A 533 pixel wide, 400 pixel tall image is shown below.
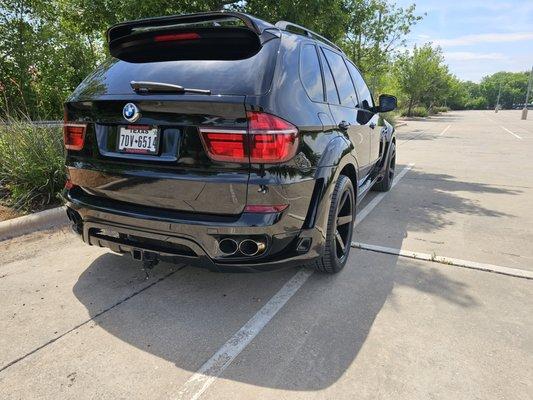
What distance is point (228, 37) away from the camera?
263 cm

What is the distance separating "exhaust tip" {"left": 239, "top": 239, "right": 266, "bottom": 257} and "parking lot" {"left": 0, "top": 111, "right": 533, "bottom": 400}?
0.57 metres

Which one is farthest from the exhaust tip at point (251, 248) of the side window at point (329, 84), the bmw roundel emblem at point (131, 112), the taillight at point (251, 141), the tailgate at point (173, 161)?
the side window at point (329, 84)

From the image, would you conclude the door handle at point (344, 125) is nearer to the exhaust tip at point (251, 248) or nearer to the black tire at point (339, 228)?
the black tire at point (339, 228)

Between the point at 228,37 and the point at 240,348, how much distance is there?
1995 mm

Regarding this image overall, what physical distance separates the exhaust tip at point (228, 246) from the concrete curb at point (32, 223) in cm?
296

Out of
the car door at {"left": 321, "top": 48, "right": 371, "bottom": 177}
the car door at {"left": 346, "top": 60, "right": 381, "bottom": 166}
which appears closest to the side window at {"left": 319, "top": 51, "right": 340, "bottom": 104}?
the car door at {"left": 321, "top": 48, "right": 371, "bottom": 177}

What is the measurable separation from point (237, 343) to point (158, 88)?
5.41 ft

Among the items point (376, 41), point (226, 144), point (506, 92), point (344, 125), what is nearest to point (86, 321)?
point (226, 144)

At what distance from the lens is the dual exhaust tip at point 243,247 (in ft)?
7.87

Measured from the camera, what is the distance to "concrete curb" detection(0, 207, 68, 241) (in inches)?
163

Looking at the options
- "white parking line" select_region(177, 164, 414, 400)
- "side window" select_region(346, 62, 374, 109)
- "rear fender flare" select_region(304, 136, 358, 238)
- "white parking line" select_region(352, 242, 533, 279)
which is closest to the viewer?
"white parking line" select_region(177, 164, 414, 400)

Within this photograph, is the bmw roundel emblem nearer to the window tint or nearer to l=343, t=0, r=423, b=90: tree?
the window tint

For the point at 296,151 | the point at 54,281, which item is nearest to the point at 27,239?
the point at 54,281

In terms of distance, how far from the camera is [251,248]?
2439mm
